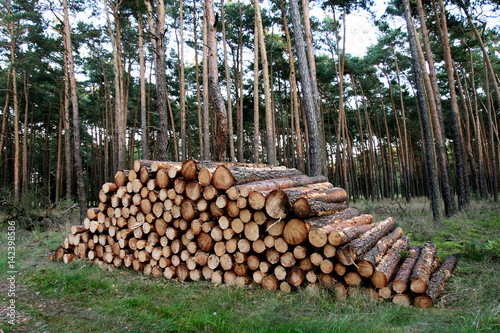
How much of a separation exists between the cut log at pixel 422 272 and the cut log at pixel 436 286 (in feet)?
0.25

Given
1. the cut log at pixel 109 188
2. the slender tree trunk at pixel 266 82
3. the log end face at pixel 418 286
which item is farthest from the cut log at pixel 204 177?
the slender tree trunk at pixel 266 82

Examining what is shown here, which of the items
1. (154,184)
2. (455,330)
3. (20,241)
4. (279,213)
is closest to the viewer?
(455,330)

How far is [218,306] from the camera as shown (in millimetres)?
3449

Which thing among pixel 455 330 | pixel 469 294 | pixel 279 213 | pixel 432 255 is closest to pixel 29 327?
pixel 279 213

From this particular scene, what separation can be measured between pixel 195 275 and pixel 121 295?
3.58 ft

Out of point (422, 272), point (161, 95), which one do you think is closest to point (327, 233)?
point (422, 272)

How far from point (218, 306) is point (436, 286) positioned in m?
2.73

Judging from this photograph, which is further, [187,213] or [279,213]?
[187,213]

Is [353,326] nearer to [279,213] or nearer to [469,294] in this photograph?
[279,213]

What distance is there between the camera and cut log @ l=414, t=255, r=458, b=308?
10.7 ft

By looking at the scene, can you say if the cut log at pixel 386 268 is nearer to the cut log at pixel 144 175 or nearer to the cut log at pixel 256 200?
the cut log at pixel 256 200

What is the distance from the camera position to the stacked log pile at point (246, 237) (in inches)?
142

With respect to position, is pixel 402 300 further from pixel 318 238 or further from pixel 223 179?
pixel 223 179

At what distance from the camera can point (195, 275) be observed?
4520mm
